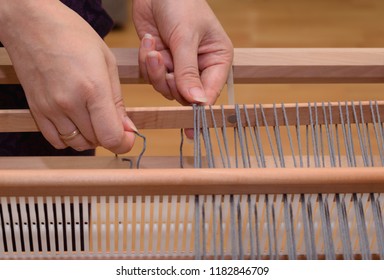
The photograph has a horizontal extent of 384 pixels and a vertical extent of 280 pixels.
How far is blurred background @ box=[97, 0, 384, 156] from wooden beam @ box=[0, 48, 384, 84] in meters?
1.19

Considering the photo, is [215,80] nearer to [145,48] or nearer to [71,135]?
[145,48]

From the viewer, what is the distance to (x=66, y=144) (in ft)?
2.48

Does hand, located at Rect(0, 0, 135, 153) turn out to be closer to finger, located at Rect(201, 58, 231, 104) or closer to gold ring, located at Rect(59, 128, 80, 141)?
gold ring, located at Rect(59, 128, 80, 141)

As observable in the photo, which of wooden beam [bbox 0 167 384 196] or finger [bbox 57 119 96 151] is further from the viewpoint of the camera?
finger [bbox 57 119 96 151]

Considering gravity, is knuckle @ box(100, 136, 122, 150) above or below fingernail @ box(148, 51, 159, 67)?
below

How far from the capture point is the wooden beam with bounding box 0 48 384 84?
82 centimetres

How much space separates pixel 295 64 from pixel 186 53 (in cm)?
16

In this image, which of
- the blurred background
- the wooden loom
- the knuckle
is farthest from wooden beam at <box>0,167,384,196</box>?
the blurred background

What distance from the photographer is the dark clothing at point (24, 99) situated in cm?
94

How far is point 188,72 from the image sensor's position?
2.67 ft

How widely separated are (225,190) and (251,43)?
6.61ft

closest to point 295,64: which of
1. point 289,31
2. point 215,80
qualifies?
point 215,80

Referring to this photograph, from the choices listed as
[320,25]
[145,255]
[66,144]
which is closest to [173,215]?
[145,255]

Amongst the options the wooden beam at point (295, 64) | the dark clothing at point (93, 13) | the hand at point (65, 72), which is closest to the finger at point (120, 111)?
the hand at point (65, 72)
